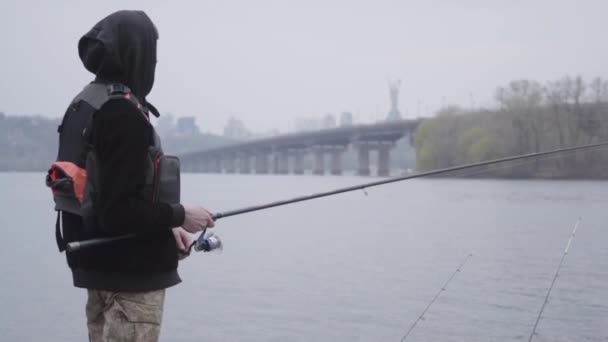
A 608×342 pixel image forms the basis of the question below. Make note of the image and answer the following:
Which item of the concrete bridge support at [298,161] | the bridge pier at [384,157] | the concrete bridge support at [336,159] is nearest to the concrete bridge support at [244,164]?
the concrete bridge support at [298,161]

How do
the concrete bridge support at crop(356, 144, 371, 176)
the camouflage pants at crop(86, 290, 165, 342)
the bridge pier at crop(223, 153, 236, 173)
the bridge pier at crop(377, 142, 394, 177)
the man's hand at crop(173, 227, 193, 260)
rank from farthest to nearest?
the bridge pier at crop(223, 153, 236, 173) → the concrete bridge support at crop(356, 144, 371, 176) → the bridge pier at crop(377, 142, 394, 177) → the man's hand at crop(173, 227, 193, 260) → the camouflage pants at crop(86, 290, 165, 342)

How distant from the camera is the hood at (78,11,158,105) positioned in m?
2.86

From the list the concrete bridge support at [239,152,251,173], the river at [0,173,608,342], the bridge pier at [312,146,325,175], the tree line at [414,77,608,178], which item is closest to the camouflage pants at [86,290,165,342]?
the river at [0,173,608,342]

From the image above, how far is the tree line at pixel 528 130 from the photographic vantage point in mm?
34219

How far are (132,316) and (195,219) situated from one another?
441mm

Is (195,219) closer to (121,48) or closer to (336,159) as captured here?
(121,48)

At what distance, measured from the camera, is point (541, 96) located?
5009 cm

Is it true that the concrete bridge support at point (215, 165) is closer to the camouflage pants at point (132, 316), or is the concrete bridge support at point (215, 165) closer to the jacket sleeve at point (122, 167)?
the camouflage pants at point (132, 316)

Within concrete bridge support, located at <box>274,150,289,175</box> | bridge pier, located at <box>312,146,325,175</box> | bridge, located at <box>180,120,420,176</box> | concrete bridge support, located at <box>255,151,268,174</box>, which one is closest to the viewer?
bridge, located at <box>180,120,420,176</box>

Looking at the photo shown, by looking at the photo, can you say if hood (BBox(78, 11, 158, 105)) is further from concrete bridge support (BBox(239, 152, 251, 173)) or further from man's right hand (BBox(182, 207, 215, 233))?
concrete bridge support (BBox(239, 152, 251, 173))

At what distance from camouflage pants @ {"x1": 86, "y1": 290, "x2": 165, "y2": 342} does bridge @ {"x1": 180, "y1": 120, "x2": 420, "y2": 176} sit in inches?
2904

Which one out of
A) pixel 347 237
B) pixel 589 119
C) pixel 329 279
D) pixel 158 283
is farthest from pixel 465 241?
pixel 589 119

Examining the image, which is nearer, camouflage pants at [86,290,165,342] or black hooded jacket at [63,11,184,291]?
black hooded jacket at [63,11,184,291]

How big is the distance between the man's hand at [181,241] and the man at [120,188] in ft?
0.18
